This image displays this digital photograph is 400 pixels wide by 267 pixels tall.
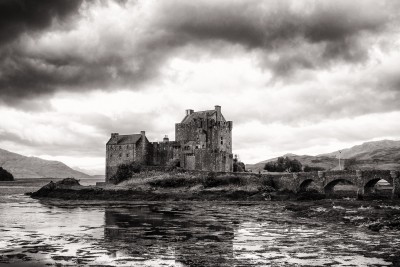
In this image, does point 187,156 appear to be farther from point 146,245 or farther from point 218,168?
point 146,245

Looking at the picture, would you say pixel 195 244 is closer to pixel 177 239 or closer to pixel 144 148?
pixel 177 239

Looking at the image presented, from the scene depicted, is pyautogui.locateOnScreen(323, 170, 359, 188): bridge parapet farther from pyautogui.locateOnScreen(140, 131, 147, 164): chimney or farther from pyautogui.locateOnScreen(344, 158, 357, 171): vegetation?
pyautogui.locateOnScreen(344, 158, 357, 171): vegetation

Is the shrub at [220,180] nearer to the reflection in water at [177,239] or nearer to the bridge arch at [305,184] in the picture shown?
the bridge arch at [305,184]

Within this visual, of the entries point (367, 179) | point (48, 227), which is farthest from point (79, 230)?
point (367, 179)

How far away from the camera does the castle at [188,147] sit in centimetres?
6225

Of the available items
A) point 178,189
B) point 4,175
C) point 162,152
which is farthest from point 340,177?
point 4,175

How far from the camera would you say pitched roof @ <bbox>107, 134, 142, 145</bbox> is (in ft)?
220

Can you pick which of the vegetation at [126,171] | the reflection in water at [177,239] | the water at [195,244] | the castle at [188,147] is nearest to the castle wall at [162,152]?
the castle at [188,147]

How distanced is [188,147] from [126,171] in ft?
32.0

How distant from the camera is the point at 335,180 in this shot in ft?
173

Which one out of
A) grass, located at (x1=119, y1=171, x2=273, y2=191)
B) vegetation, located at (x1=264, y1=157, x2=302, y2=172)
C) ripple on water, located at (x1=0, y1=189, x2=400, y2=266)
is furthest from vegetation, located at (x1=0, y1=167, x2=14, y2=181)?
ripple on water, located at (x1=0, y1=189, x2=400, y2=266)

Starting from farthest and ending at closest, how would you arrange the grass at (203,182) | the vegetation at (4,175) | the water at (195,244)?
the vegetation at (4,175)
the grass at (203,182)
the water at (195,244)

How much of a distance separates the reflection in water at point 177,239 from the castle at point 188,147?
35186 millimetres

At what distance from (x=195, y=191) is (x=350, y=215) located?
94.3ft
